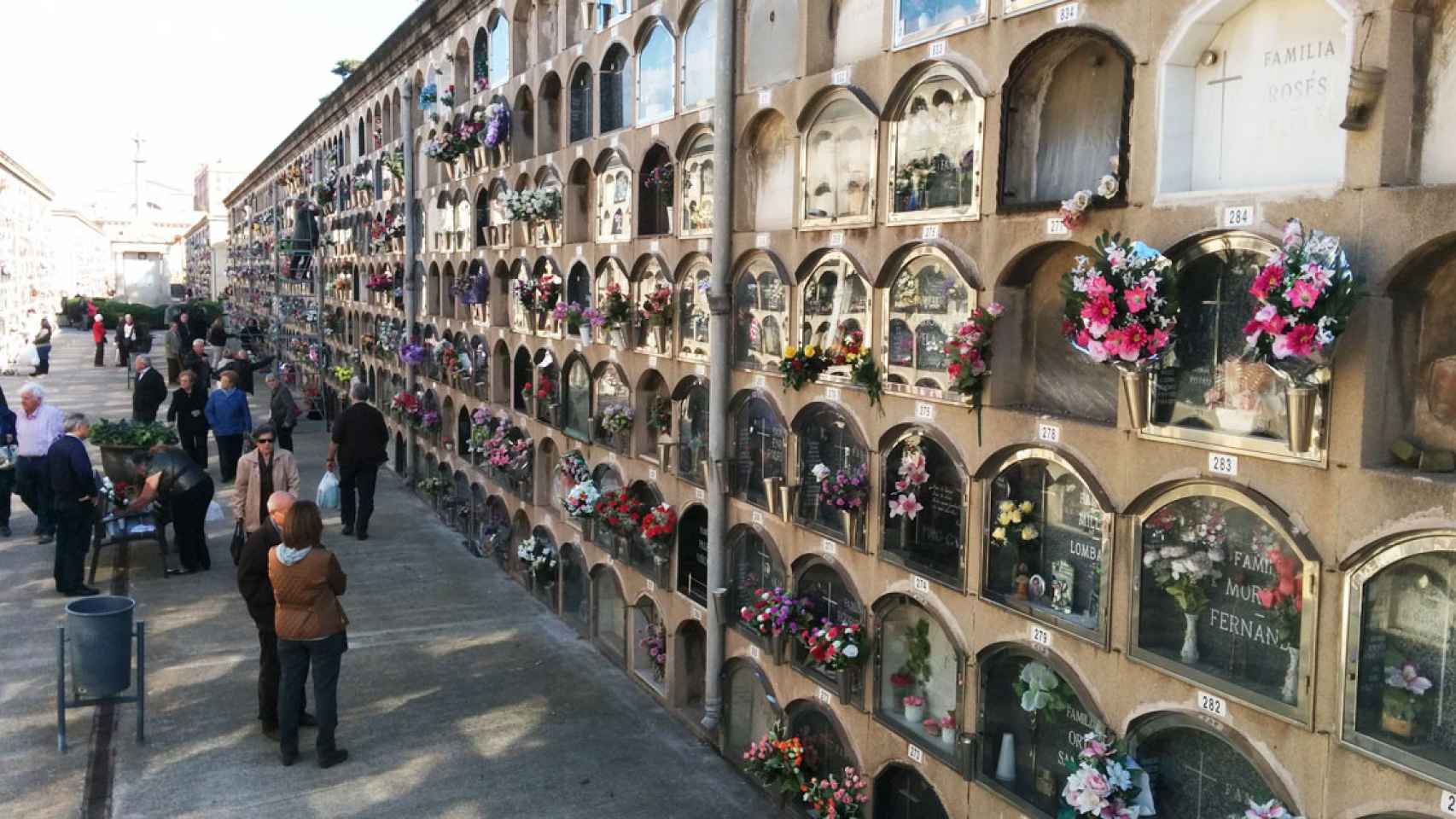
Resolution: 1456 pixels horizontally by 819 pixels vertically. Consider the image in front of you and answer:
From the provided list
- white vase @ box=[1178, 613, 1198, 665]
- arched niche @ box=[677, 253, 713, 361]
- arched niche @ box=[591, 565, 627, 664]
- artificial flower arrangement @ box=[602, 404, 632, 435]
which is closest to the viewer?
white vase @ box=[1178, 613, 1198, 665]

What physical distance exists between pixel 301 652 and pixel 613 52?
4.56 metres

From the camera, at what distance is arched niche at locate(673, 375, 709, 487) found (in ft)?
22.9

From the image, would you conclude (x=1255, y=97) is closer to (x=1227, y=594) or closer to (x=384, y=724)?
(x=1227, y=594)

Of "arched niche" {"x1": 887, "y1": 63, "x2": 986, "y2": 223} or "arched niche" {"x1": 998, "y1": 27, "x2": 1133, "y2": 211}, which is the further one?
"arched niche" {"x1": 887, "y1": 63, "x2": 986, "y2": 223}

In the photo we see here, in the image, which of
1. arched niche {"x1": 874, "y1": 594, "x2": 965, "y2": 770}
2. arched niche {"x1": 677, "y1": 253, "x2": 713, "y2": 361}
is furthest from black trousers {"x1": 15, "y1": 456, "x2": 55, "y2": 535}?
arched niche {"x1": 874, "y1": 594, "x2": 965, "y2": 770}

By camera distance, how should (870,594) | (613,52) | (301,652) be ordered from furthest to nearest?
(613,52) → (301,652) → (870,594)

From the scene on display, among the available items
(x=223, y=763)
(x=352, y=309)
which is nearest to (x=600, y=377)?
(x=223, y=763)

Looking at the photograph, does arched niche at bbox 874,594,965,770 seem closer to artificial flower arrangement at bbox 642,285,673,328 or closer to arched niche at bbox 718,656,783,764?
arched niche at bbox 718,656,783,764

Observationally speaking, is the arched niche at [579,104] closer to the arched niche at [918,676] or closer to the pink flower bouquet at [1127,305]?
the arched niche at [918,676]

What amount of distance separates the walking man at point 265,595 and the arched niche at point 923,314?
333cm

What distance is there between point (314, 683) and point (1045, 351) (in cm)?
421

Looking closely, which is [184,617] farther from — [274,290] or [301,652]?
[274,290]

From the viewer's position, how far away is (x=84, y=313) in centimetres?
4828

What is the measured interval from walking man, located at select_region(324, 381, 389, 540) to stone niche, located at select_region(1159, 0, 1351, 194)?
9.10 m
